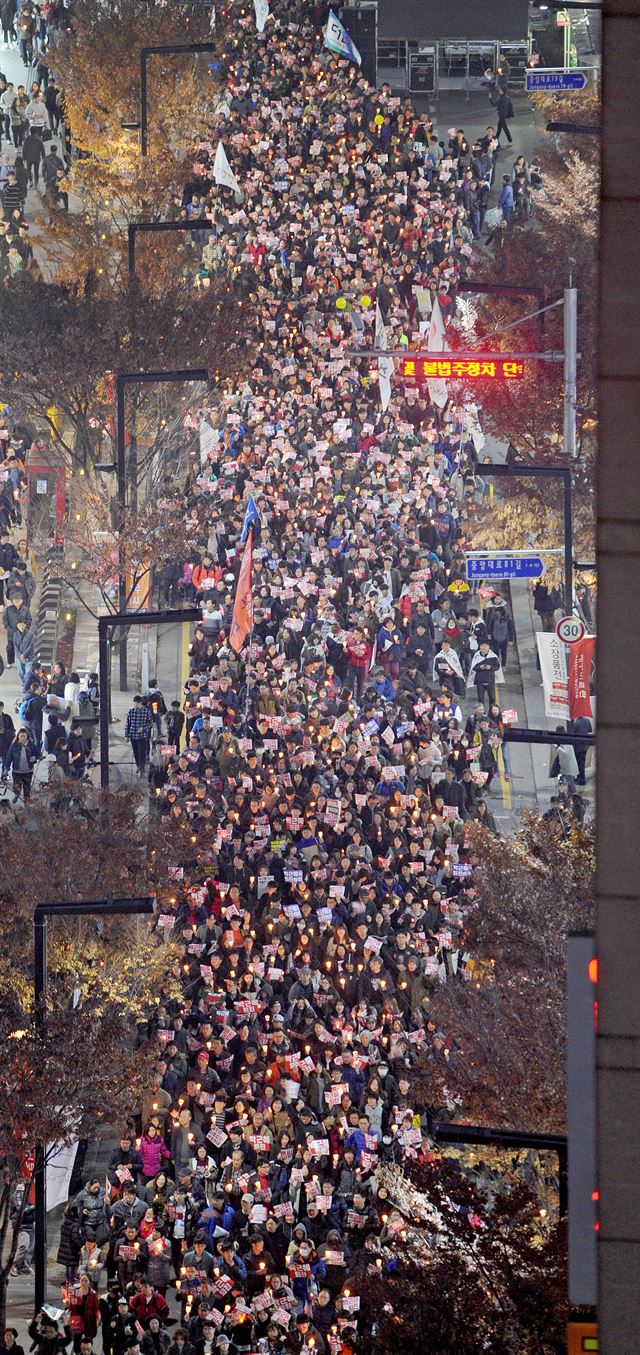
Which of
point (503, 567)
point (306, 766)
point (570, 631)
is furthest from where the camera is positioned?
point (503, 567)

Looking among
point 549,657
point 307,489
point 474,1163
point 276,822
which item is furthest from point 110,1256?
point 307,489

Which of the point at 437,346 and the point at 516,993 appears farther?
the point at 437,346

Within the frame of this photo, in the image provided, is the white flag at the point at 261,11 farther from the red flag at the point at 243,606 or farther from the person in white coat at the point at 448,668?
the red flag at the point at 243,606

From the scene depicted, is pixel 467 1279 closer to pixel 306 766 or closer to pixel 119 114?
pixel 306 766

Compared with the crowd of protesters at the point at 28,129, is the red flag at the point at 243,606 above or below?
below

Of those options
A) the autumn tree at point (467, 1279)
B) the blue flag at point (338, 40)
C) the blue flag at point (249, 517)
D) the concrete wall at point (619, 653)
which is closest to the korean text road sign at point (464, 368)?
the blue flag at point (249, 517)

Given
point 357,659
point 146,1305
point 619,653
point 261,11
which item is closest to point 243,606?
point 357,659

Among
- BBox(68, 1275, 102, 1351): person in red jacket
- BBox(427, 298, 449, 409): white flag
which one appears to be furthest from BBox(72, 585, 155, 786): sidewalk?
BBox(68, 1275, 102, 1351): person in red jacket
